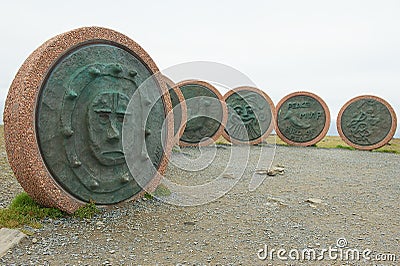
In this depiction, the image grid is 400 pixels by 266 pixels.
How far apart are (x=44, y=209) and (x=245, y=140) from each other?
815 cm

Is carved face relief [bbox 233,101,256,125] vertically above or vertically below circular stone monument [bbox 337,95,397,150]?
above

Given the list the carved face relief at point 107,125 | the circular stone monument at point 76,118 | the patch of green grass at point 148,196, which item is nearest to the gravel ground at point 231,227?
the patch of green grass at point 148,196

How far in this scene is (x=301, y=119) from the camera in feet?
36.4

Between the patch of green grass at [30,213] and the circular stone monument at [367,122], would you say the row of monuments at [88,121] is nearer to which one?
the patch of green grass at [30,213]

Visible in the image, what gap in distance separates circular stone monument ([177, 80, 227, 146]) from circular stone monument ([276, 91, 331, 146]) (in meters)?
2.13

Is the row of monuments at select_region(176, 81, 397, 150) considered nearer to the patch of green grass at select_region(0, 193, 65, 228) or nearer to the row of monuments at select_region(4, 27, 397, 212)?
the row of monuments at select_region(4, 27, 397, 212)

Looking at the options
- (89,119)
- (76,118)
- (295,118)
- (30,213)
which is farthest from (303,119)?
(30,213)

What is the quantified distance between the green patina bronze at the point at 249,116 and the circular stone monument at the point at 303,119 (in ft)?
1.71

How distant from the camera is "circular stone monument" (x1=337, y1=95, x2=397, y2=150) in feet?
34.3

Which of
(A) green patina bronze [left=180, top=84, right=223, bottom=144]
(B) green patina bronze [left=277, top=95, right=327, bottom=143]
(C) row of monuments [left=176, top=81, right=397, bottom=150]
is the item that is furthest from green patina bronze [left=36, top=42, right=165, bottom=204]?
(B) green patina bronze [left=277, top=95, right=327, bottom=143]

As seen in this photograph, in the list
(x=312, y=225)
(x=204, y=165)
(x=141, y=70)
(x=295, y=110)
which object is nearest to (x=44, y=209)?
(x=141, y=70)

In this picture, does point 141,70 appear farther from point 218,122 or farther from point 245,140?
point 245,140

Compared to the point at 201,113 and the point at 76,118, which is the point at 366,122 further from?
the point at 76,118

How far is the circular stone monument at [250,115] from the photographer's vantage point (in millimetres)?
11023
